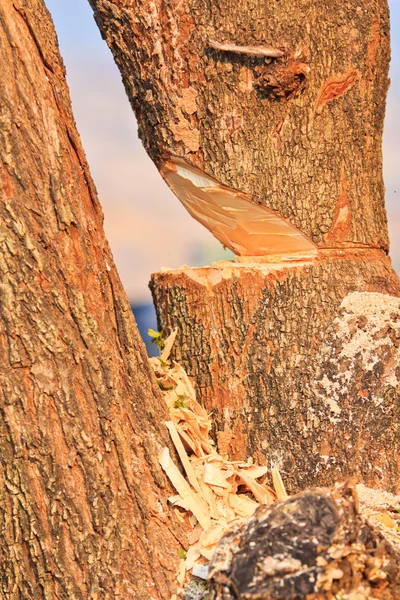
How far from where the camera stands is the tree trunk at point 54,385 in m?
1.96

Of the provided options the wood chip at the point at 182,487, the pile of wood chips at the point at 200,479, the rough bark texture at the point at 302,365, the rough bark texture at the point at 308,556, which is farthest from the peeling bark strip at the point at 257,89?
the rough bark texture at the point at 308,556

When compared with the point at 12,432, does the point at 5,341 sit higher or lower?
higher

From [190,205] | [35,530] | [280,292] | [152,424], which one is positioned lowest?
[35,530]

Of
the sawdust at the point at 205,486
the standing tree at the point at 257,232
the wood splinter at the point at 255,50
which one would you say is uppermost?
the wood splinter at the point at 255,50

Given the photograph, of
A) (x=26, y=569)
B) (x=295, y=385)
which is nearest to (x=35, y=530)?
(x=26, y=569)

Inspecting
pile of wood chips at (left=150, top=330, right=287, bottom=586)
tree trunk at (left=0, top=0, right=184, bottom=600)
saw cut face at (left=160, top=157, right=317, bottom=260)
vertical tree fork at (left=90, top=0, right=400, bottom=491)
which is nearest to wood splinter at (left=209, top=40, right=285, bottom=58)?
vertical tree fork at (left=90, top=0, right=400, bottom=491)

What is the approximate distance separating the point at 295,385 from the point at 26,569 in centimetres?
126

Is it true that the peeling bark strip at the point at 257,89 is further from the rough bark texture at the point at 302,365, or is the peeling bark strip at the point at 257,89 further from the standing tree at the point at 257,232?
the rough bark texture at the point at 302,365

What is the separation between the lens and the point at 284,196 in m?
2.76

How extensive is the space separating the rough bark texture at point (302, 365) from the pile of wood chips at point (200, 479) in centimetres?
9

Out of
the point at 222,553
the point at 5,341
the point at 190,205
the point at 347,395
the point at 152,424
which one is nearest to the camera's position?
the point at 222,553

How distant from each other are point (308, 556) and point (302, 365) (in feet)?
A: 3.94

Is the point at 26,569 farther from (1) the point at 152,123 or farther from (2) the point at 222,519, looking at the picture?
(1) the point at 152,123

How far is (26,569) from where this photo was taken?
2025 millimetres
